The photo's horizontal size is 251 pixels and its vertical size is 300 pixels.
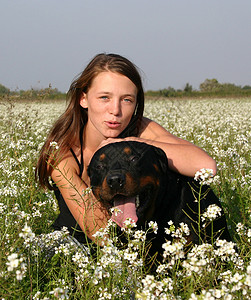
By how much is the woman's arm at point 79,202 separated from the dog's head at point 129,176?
14cm

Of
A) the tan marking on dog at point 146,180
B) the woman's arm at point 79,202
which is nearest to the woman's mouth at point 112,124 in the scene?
the woman's arm at point 79,202

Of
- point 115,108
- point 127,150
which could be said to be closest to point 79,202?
point 127,150

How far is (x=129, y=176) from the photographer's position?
8.97ft

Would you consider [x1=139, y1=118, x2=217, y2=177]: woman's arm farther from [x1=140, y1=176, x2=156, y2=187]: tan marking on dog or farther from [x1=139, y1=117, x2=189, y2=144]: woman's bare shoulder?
[x1=140, y1=176, x2=156, y2=187]: tan marking on dog

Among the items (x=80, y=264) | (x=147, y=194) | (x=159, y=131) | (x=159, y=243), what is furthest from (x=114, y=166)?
(x=159, y=131)

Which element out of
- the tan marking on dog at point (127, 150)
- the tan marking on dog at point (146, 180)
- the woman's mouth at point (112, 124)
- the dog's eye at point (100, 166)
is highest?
the woman's mouth at point (112, 124)

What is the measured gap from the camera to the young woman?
10.8 ft

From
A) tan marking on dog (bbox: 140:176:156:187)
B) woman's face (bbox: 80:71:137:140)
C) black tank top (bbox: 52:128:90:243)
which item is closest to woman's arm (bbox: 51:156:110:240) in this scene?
black tank top (bbox: 52:128:90:243)

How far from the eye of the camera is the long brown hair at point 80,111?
147 inches

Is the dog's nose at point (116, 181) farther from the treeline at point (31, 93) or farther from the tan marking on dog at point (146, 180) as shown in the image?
the treeline at point (31, 93)

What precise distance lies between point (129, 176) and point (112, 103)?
0.99 meters

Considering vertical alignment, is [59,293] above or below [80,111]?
below

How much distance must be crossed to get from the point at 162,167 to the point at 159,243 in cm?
57

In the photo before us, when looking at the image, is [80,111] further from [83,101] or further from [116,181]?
[116,181]
